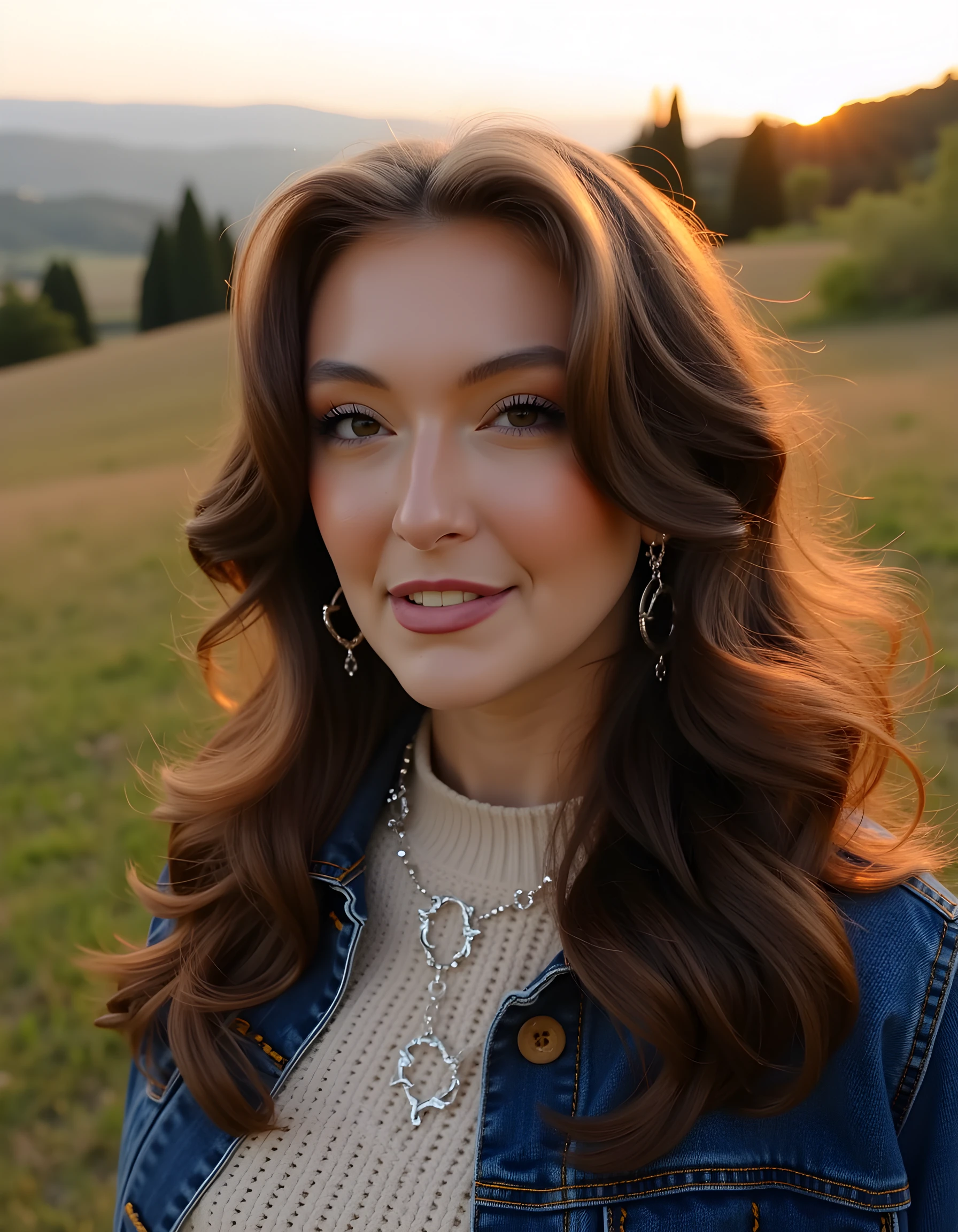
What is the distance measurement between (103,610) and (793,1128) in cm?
473

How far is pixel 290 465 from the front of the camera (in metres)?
1.67

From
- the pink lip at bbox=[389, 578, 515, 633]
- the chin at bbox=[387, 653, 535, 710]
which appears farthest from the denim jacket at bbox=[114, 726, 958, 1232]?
the pink lip at bbox=[389, 578, 515, 633]

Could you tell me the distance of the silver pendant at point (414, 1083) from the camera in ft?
5.10

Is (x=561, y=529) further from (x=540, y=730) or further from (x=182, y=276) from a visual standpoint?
(x=182, y=276)

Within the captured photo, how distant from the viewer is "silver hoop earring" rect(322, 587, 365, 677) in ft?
6.06

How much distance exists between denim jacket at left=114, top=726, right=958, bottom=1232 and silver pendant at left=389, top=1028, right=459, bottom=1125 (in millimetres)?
80

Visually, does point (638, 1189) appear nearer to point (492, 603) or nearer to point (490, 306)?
point (492, 603)

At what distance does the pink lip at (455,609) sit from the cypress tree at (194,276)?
4.00 metres

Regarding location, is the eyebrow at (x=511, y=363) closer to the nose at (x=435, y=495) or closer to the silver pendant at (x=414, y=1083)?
the nose at (x=435, y=495)

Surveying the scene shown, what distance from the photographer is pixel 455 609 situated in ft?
4.83

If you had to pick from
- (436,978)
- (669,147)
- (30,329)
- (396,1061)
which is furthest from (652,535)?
(30,329)

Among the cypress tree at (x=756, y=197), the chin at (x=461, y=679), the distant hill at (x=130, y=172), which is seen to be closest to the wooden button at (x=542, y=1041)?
the chin at (x=461, y=679)

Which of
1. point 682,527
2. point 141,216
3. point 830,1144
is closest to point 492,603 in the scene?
point 682,527

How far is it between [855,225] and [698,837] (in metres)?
4.38
